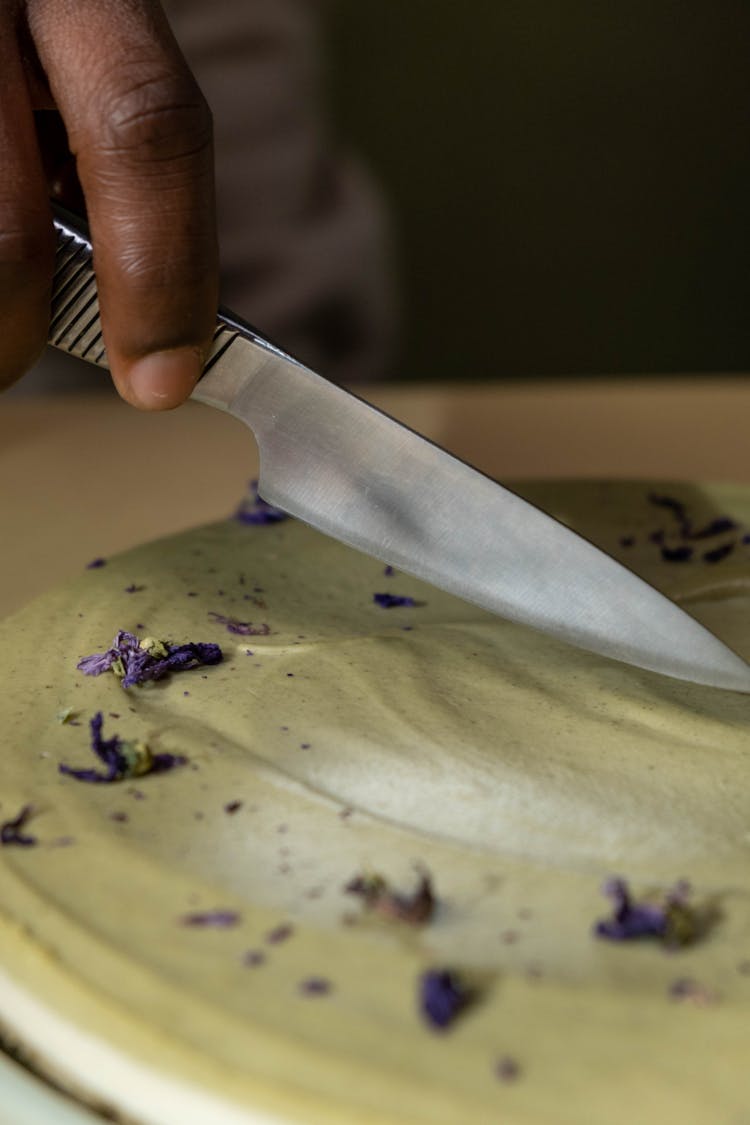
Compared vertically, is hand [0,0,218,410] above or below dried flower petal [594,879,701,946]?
above

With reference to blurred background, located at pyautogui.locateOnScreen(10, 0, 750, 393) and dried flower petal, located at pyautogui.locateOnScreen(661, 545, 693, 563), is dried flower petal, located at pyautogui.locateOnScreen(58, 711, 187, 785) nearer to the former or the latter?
dried flower petal, located at pyautogui.locateOnScreen(661, 545, 693, 563)

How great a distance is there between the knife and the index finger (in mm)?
96

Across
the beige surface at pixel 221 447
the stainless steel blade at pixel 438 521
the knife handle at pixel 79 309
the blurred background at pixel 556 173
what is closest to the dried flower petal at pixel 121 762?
the stainless steel blade at pixel 438 521

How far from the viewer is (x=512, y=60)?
19.6ft

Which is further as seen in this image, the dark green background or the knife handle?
the dark green background

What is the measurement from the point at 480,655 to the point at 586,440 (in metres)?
1.55

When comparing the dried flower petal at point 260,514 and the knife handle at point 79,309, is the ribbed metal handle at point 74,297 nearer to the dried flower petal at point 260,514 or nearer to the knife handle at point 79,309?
the knife handle at point 79,309

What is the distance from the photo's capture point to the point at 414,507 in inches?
65.0

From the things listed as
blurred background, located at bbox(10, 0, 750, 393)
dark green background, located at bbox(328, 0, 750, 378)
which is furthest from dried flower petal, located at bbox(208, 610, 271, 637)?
dark green background, located at bbox(328, 0, 750, 378)

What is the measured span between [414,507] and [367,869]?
0.54 meters

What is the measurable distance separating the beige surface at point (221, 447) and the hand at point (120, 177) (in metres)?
0.93

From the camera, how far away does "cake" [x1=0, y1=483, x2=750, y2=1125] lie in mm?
1047

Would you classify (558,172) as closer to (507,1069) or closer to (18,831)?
(18,831)

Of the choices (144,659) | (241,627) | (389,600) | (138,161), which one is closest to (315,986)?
(144,659)
